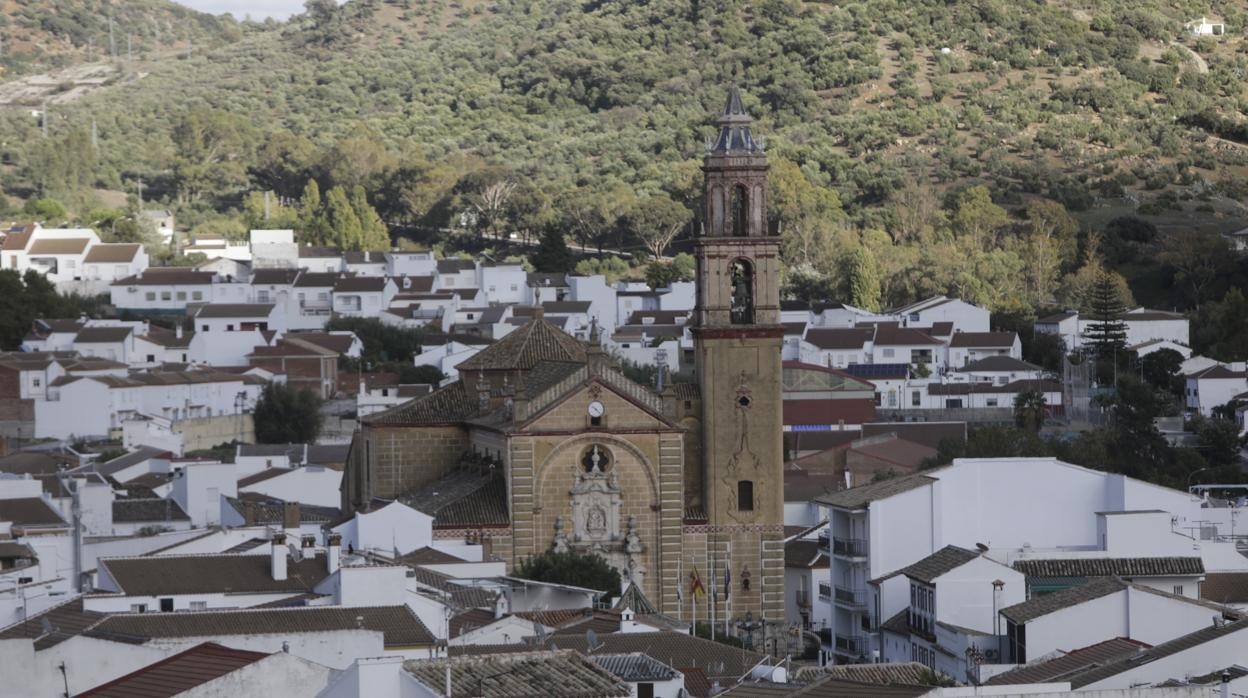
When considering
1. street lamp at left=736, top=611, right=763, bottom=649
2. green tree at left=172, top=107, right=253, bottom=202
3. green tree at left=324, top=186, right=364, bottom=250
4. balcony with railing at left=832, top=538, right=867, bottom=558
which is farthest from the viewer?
green tree at left=172, top=107, right=253, bottom=202

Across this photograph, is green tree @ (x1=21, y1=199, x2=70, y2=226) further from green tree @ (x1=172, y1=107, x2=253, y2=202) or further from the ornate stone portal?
the ornate stone portal

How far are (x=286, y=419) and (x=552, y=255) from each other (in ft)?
117

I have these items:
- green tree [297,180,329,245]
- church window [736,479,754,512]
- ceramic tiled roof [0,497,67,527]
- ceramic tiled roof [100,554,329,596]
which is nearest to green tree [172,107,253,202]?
green tree [297,180,329,245]

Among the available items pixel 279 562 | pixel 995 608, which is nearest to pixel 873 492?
pixel 995 608

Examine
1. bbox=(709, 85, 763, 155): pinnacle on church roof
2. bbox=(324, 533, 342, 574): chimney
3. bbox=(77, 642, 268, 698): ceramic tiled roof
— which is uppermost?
bbox=(709, 85, 763, 155): pinnacle on church roof

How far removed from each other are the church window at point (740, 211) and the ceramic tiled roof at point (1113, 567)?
14.0m

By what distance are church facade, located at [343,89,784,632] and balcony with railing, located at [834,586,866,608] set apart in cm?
341

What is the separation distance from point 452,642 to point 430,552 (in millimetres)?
13339

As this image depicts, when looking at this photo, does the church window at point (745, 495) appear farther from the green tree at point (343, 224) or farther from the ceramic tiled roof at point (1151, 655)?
the green tree at point (343, 224)

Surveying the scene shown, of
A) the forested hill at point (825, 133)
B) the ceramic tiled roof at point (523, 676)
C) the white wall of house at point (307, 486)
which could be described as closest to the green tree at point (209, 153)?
the forested hill at point (825, 133)

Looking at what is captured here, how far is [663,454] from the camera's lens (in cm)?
5459

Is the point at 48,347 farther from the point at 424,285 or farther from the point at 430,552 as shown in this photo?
the point at 430,552

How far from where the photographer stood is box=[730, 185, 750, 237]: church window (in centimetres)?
5743

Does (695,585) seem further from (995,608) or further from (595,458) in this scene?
(995,608)
